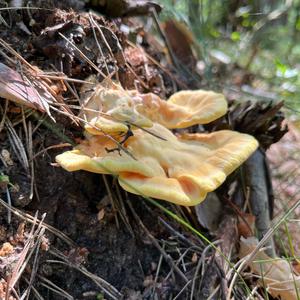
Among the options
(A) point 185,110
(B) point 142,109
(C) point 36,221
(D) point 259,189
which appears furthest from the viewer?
(D) point 259,189

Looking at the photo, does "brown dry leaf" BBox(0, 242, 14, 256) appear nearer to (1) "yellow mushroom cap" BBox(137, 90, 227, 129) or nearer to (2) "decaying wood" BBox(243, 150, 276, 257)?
(1) "yellow mushroom cap" BBox(137, 90, 227, 129)

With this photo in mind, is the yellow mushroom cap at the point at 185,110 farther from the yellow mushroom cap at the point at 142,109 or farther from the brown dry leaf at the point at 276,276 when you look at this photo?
the brown dry leaf at the point at 276,276

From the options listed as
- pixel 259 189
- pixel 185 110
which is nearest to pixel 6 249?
pixel 185 110

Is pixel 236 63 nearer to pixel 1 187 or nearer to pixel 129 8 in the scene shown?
pixel 129 8

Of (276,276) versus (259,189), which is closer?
(276,276)

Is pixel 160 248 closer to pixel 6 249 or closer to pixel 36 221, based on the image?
pixel 36 221

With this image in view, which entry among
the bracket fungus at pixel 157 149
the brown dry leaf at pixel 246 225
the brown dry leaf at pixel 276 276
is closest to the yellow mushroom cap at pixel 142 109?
the bracket fungus at pixel 157 149

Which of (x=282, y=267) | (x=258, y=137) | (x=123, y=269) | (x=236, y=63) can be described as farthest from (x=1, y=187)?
(x=236, y=63)
